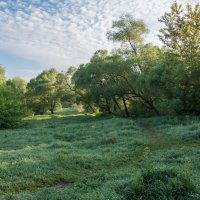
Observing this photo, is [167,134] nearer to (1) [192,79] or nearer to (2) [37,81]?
(1) [192,79]

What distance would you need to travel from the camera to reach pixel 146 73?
44.7m

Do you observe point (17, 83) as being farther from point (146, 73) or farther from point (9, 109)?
point (146, 73)

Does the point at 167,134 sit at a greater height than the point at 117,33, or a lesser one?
lesser

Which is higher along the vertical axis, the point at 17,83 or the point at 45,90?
the point at 17,83

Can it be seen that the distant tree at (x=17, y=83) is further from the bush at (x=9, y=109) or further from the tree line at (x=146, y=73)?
the bush at (x=9, y=109)

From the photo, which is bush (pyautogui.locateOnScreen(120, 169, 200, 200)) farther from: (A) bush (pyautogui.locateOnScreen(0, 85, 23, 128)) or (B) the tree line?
(A) bush (pyautogui.locateOnScreen(0, 85, 23, 128))

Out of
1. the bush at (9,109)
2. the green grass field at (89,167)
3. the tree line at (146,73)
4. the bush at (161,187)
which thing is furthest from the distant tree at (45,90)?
the bush at (161,187)

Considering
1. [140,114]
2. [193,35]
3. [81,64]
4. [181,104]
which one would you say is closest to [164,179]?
[181,104]

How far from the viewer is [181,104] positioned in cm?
3559

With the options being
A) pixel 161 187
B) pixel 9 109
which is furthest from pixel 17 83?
pixel 161 187

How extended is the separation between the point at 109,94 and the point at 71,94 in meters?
21.2

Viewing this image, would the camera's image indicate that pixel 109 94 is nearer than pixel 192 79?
No

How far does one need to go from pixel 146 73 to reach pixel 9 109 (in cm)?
2076

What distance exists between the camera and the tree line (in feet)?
118
